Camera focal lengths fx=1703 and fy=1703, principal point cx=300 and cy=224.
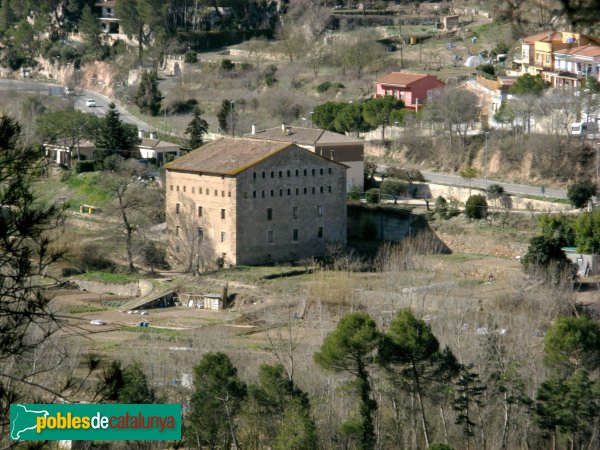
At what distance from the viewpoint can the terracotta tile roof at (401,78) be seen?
202 ft

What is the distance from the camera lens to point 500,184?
52.4m

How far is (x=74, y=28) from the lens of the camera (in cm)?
8512

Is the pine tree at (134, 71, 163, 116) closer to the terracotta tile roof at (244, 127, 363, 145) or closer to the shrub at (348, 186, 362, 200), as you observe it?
the terracotta tile roof at (244, 127, 363, 145)

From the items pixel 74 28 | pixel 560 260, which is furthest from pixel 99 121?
pixel 74 28

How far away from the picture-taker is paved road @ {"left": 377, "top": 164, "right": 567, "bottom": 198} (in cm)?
5053

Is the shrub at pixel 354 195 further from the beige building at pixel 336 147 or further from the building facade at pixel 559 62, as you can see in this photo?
the building facade at pixel 559 62

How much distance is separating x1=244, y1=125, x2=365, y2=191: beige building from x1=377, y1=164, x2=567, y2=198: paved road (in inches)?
93.5

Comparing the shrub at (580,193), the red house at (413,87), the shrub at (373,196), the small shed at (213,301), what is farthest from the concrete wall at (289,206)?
the red house at (413,87)

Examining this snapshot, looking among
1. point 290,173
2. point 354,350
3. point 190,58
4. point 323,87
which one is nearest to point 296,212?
point 290,173

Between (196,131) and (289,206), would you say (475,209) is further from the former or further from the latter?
(196,131)

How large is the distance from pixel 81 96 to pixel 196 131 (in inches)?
742

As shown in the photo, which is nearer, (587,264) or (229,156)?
(587,264)

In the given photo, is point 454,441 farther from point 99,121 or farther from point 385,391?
point 99,121

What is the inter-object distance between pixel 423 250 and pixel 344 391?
17892mm
